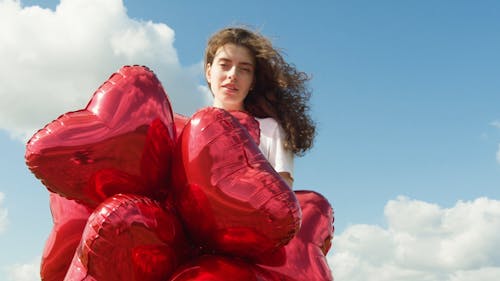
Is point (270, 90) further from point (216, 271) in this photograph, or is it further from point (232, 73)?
point (216, 271)

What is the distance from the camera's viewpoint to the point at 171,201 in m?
2.41

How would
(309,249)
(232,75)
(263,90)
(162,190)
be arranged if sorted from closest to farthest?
(162,190), (309,249), (232,75), (263,90)

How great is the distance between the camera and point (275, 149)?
10.1 ft

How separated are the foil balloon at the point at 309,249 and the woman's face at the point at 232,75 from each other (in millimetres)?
744

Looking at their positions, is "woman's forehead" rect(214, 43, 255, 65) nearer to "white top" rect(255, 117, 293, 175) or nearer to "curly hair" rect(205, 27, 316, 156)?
"curly hair" rect(205, 27, 316, 156)

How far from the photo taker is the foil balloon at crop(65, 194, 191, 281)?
2.13 meters

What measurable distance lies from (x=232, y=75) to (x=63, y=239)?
1.22 metres

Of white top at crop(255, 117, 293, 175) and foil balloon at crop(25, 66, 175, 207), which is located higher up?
white top at crop(255, 117, 293, 175)

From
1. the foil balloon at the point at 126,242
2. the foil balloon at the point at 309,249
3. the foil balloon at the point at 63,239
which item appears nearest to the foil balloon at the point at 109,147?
the foil balloon at the point at 126,242

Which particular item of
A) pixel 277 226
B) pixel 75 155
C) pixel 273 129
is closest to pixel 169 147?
pixel 75 155

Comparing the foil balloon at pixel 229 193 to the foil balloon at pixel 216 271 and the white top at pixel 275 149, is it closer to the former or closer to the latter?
the foil balloon at pixel 216 271

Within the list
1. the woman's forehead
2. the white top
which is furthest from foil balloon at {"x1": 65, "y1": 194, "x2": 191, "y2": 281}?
the woman's forehead

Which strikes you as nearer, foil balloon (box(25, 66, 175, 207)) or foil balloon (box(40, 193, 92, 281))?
foil balloon (box(25, 66, 175, 207))

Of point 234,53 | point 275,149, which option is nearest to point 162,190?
point 275,149
